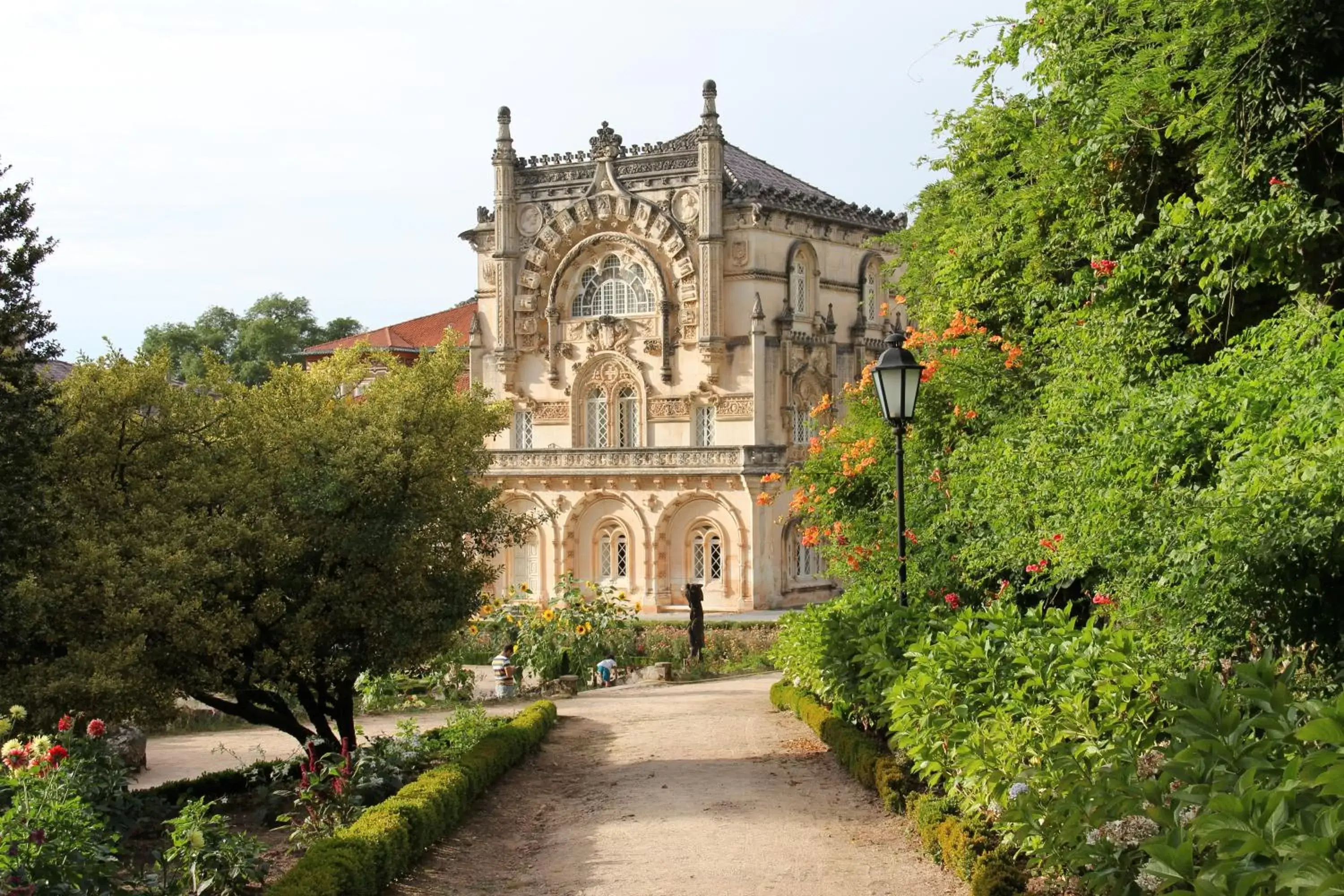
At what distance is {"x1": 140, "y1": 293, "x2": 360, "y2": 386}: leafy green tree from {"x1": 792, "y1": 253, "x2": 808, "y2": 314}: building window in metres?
29.3

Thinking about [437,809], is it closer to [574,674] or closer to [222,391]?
[222,391]

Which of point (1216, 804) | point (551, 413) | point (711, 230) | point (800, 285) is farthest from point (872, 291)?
point (1216, 804)

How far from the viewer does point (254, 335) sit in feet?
217

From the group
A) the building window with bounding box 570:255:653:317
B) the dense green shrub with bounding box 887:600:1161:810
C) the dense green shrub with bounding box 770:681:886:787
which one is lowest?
the dense green shrub with bounding box 770:681:886:787

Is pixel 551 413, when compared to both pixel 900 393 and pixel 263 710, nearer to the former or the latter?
pixel 263 710

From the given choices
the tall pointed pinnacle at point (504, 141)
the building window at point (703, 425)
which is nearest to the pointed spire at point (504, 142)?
the tall pointed pinnacle at point (504, 141)

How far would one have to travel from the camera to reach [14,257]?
12609mm

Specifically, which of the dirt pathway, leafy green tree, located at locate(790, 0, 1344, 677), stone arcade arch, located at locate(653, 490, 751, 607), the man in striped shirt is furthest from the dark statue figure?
leafy green tree, located at locate(790, 0, 1344, 677)

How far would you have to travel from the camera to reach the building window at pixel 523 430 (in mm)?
42656

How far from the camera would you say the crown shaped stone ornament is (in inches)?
1617

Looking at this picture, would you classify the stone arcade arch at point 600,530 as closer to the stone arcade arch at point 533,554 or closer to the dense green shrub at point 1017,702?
the stone arcade arch at point 533,554

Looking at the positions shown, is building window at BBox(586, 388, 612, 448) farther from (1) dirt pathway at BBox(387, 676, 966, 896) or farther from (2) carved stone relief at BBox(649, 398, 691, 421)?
(1) dirt pathway at BBox(387, 676, 966, 896)

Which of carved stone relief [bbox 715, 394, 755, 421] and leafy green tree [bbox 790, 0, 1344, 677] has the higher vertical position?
carved stone relief [bbox 715, 394, 755, 421]

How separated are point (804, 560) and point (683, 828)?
97.5 feet
